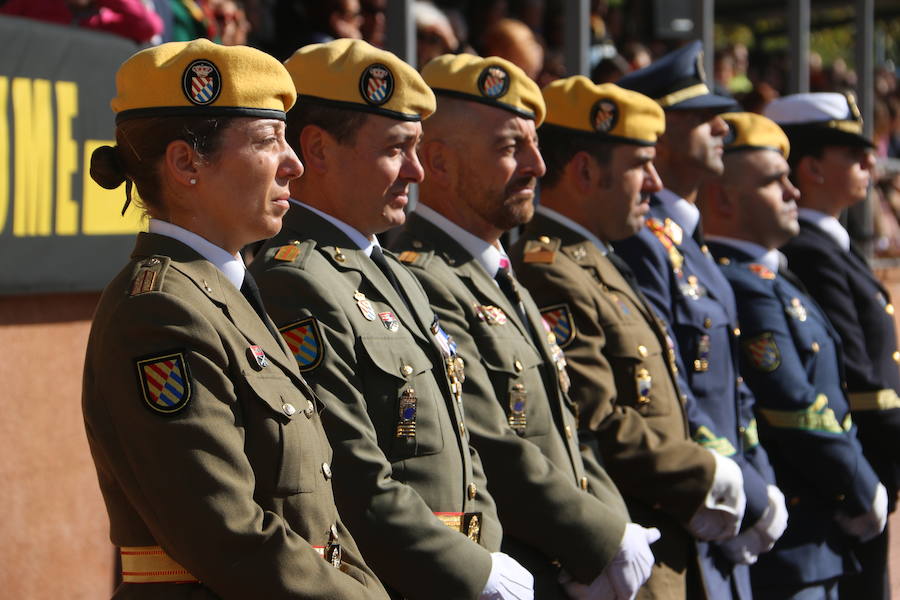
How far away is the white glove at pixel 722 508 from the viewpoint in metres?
3.69

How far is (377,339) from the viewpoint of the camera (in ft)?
8.89

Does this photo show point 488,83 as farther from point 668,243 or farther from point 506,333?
point 668,243

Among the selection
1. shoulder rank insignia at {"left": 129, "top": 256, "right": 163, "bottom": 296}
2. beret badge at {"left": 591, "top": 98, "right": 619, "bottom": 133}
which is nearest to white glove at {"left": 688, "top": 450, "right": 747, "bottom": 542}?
beret badge at {"left": 591, "top": 98, "right": 619, "bottom": 133}

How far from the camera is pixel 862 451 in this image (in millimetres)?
4977

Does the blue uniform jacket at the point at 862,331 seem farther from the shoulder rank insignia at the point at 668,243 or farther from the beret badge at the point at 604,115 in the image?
the beret badge at the point at 604,115

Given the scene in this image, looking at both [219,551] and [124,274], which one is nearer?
[219,551]

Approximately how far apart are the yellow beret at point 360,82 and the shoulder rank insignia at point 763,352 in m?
2.00

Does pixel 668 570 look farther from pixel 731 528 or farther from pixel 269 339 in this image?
pixel 269 339

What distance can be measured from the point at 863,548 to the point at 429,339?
9.43ft

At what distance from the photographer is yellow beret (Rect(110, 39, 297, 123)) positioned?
2.36 metres

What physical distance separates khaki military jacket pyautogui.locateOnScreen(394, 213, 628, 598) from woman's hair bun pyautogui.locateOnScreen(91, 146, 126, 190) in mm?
922

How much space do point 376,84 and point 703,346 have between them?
1624mm

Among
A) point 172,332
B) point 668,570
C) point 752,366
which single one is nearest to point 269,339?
point 172,332

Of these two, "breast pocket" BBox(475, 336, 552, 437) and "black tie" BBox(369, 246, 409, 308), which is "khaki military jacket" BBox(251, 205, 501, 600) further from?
"breast pocket" BBox(475, 336, 552, 437)
